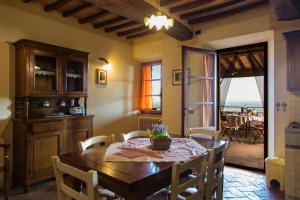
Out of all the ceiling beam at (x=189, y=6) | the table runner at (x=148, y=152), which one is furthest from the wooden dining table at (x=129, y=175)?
the ceiling beam at (x=189, y=6)

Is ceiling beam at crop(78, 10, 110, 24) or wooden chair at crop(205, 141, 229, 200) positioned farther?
ceiling beam at crop(78, 10, 110, 24)

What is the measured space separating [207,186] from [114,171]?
759 mm

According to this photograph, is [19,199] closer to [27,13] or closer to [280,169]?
[27,13]

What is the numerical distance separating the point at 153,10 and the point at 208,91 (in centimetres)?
177

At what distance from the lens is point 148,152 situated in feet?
6.19

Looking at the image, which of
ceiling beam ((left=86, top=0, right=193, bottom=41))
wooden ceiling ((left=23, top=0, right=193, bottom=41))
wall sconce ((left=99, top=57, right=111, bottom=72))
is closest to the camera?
ceiling beam ((left=86, top=0, right=193, bottom=41))

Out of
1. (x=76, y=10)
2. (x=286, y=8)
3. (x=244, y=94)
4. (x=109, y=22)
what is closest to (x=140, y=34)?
(x=109, y=22)

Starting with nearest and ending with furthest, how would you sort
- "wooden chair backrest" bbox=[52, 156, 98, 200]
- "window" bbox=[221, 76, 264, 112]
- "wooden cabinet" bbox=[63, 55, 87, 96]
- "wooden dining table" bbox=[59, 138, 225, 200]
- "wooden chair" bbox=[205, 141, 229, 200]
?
"wooden chair backrest" bbox=[52, 156, 98, 200]
"wooden dining table" bbox=[59, 138, 225, 200]
"wooden chair" bbox=[205, 141, 229, 200]
"wooden cabinet" bbox=[63, 55, 87, 96]
"window" bbox=[221, 76, 264, 112]

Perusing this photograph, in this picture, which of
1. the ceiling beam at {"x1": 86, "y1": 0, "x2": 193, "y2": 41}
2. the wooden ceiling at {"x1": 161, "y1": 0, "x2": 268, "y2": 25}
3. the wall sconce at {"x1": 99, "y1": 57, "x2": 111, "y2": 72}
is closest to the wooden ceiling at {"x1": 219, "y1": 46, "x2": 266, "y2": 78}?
the wooden ceiling at {"x1": 161, "y1": 0, "x2": 268, "y2": 25}

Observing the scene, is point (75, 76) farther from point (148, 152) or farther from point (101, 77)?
point (148, 152)

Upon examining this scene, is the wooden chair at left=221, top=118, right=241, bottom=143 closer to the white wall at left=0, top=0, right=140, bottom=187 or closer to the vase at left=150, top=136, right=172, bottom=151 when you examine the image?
the white wall at left=0, top=0, right=140, bottom=187

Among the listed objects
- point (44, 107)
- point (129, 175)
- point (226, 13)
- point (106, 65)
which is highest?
point (226, 13)

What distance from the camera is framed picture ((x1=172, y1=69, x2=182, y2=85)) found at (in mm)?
4134

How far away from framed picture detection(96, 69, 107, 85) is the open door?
1.70 meters
